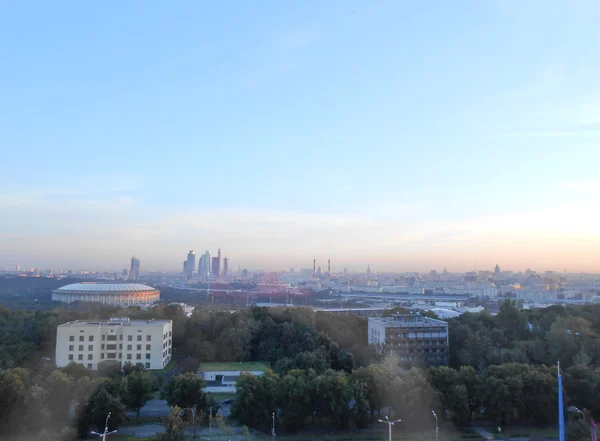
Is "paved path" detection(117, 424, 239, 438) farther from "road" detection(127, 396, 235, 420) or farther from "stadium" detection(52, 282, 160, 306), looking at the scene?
"stadium" detection(52, 282, 160, 306)

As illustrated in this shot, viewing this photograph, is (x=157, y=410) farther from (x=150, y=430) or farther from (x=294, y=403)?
(x=294, y=403)

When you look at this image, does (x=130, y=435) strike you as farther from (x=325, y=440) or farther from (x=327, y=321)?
(x=327, y=321)

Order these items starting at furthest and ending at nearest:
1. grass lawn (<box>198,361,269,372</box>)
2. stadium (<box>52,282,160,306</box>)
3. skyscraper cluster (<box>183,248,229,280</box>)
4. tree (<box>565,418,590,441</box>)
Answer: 1. skyscraper cluster (<box>183,248,229,280</box>)
2. stadium (<box>52,282,160,306</box>)
3. grass lawn (<box>198,361,269,372</box>)
4. tree (<box>565,418,590,441</box>)

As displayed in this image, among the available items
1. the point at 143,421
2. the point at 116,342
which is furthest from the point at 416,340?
the point at 116,342

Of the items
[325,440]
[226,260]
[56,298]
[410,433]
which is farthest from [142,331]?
[226,260]

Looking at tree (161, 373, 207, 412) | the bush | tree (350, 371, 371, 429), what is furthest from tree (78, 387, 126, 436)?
tree (350, 371, 371, 429)
